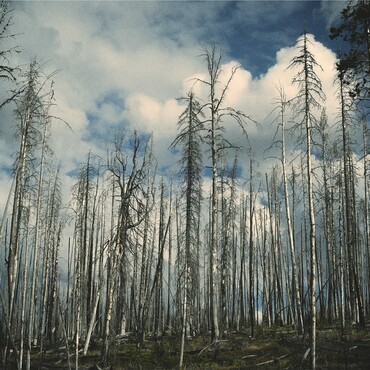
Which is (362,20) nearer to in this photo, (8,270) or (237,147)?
(237,147)

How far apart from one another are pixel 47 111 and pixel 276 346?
1223 centimetres

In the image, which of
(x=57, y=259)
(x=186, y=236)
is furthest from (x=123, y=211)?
(x=57, y=259)

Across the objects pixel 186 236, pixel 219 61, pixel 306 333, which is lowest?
pixel 306 333

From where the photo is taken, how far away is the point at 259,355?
14.2m

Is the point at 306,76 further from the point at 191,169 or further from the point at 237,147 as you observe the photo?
the point at 191,169

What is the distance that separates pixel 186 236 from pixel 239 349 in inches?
195

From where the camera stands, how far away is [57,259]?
951 inches

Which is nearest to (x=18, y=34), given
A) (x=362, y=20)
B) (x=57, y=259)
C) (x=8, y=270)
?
(x=8, y=270)

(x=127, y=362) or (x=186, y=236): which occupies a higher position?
(x=186, y=236)

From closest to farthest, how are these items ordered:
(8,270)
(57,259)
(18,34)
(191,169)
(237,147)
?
(18,34), (8,270), (237,147), (191,169), (57,259)

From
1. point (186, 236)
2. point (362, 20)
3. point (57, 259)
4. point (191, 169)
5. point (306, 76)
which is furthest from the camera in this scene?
point (57, 259)

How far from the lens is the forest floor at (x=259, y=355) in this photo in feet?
40.9

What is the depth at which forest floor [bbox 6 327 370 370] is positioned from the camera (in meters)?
12.5

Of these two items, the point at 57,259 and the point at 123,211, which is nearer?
the point at 123,211
